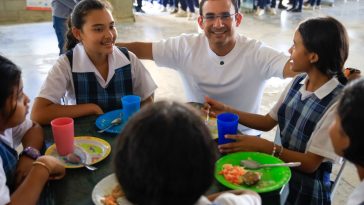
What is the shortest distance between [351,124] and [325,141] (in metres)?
0.44

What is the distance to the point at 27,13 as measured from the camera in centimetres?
783

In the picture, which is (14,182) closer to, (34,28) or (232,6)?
(232,6)

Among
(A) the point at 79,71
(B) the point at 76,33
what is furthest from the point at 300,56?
(B) the point at 76,33

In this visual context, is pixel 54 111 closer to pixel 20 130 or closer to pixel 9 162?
pixel 20 130

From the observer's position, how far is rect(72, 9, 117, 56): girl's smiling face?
73.5 inches

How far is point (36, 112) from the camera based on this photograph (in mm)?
1657

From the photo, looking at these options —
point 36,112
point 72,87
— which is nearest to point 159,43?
point 72,87

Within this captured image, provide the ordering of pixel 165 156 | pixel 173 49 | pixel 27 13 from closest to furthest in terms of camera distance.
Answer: pixel 165 156 < pixel 173 49 < pixel 27 13

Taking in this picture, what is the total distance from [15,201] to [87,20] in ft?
3.47

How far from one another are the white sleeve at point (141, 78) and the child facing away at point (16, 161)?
0.73 metres

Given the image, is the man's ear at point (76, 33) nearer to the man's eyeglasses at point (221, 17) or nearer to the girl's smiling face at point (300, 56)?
the man's eyeglasses at point (221, 17)

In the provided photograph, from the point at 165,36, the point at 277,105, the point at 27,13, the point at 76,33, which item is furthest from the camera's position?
the point at 27,13

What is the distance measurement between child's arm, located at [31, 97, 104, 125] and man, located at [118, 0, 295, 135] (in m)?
0.61

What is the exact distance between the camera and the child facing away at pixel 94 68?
1.83 m
